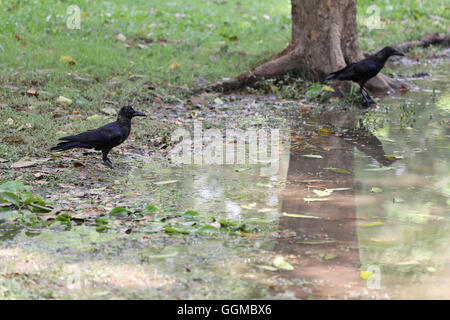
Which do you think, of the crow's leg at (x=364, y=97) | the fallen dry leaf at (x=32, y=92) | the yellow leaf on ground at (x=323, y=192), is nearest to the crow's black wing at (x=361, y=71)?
the crow's leg at (x=364, y=97)

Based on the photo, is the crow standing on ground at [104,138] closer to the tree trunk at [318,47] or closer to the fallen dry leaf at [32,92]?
the fallen dry leaf at [32,92]

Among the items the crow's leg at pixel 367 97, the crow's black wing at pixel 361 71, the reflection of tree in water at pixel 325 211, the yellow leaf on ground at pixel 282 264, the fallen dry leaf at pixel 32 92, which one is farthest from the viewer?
→ the crow's leg at pixel 367 97

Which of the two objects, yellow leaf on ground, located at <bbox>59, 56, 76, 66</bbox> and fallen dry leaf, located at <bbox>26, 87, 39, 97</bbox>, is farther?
yellow leaf on ground, located at <bbox>59, 56, 76, 66</bbox>

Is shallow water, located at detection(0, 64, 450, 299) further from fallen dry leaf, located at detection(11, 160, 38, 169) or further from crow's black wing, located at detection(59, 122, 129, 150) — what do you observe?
fallen dry leaf, located at detection(11, 160, 38, 169)

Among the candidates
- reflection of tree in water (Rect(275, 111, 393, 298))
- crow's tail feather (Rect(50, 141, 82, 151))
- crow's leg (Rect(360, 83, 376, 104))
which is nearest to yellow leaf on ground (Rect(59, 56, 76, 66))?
reflection of tree in water (Rect(275, 111, 393, 298))

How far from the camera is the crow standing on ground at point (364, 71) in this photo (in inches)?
355

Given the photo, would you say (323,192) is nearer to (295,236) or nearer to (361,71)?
(295,236)

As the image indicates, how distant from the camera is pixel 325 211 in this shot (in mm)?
Answer: 4801

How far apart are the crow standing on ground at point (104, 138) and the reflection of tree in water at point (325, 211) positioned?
171 cm

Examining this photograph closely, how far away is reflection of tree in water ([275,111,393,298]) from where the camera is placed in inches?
143

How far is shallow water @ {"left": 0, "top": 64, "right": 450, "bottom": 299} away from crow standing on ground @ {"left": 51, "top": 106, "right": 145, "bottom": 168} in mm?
420

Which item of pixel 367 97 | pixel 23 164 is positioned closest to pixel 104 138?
pixel 23 164

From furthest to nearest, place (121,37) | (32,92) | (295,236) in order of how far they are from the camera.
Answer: (121,37) → (32,92) → (295,236)

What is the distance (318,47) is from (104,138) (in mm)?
5025
